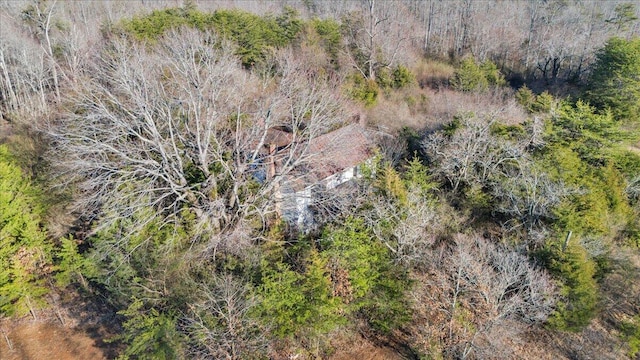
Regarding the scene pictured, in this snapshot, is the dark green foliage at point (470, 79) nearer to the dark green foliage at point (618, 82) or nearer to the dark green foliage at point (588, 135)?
the dark green foliage at point (618, 82)

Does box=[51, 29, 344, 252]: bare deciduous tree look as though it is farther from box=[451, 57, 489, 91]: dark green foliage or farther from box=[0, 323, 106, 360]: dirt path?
box=[451, 57, 489, 91]: dark green foliage

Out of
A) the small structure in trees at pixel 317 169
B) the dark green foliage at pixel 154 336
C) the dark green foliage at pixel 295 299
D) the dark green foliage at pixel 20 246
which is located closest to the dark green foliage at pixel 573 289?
the dark green foliage at pixel 295 299

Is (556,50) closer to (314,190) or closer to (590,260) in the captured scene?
(590,260)

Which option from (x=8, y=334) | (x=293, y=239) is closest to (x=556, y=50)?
(x=293, y=239)

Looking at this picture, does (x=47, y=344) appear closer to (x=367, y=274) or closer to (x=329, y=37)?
(x=367, y=274)

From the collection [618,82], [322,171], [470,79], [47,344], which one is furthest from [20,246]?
[618,82]

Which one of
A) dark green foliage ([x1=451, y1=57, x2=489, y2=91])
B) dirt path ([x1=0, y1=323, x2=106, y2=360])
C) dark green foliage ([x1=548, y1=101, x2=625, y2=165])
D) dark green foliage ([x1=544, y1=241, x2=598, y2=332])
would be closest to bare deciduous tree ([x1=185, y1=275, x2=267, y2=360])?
dirt path ([x1=0, y1=323, x2=106, y2=360])
